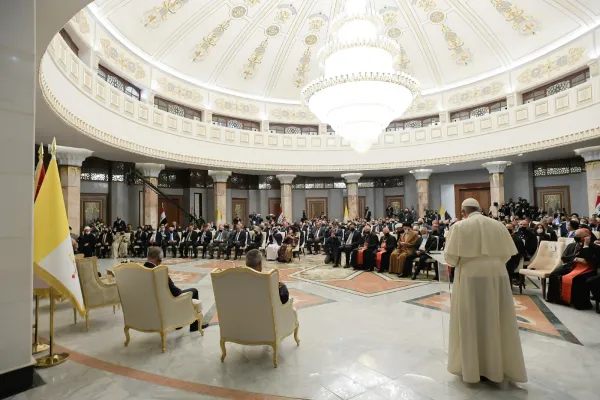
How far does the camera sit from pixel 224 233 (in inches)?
444

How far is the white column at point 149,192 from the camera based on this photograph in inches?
537

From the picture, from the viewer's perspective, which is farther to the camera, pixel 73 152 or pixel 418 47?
pixel 418 47

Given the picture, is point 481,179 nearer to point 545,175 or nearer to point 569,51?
point 545,175

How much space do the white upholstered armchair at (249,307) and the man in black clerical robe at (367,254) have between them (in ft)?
17.5

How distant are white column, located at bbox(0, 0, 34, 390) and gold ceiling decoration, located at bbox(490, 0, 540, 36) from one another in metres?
14.6

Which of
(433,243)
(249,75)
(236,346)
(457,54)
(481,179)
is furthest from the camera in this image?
(481,179)

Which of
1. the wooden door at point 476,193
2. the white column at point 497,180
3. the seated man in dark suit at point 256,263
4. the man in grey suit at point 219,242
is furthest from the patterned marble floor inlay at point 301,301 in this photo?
the wooden door at point 476,193

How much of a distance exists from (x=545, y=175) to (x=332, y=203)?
33.1 ft

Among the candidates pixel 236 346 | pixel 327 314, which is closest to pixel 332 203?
pixel 327 314

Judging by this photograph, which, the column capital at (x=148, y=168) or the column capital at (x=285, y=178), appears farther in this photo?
the column capital at (x=285, y=178)

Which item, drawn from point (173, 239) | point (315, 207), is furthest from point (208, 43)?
point (315, 207)

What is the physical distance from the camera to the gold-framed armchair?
4.39 meters

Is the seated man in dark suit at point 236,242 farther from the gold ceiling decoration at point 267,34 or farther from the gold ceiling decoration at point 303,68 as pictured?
the gold ceiling decoration at point 303,68

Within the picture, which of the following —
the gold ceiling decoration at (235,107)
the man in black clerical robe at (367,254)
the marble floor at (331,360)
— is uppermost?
the gold ceiling decoration at (235,107)
